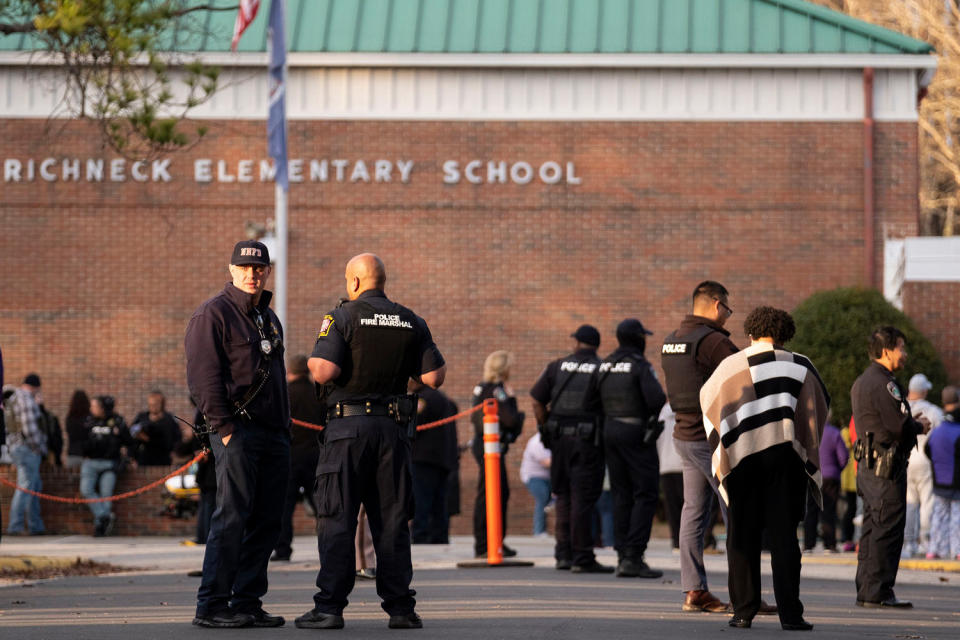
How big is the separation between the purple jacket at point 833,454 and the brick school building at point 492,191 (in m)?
7.03

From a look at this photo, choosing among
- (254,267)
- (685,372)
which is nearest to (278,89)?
(685,372)

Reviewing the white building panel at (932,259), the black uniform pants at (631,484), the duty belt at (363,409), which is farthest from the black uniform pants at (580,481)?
the white building panel at (932,259)

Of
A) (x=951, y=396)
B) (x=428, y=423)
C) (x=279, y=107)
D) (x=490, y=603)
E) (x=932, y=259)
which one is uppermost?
(x=279, y=107)

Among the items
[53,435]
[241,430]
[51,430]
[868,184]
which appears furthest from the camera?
[868,184]

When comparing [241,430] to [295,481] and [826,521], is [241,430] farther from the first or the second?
[826,521]

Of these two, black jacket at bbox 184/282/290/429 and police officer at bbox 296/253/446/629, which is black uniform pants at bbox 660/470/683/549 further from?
black jacket at bbox 184/282/290/429

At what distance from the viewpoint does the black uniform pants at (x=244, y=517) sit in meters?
8.73

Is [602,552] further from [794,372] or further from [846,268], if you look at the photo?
[846,268]

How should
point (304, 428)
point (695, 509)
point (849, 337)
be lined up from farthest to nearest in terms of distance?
point (849, 337) → point (304, 428) → point (695, 509)

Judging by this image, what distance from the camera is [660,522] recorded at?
22.4m

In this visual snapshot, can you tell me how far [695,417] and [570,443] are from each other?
2.71 metres

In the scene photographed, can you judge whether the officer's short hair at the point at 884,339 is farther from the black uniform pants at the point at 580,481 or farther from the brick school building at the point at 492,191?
the brick school building at the point at 492,191

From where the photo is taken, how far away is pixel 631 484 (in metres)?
13.1

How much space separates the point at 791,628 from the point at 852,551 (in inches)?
350
